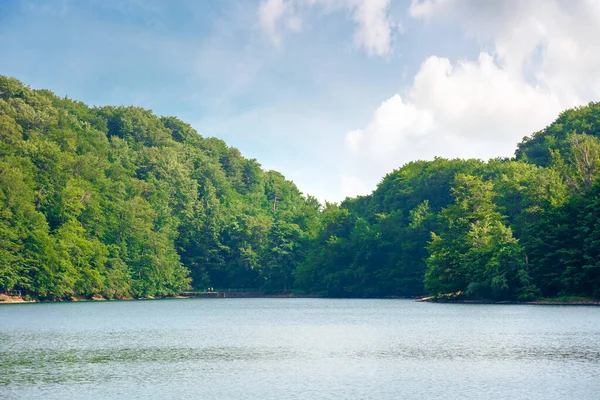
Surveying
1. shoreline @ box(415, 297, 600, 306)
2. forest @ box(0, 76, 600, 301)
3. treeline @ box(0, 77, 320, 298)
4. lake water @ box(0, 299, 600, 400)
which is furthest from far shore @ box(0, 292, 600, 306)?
lake water @ box(0, 299, 600, 400)

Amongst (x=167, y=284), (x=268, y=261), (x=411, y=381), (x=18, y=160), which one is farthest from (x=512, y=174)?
(x=411, y=381)

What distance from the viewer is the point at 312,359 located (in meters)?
41.1

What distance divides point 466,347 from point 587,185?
5823 centimetres

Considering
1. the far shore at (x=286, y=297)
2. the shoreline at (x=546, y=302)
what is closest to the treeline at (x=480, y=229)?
the shoreline at (x=546, y=302)

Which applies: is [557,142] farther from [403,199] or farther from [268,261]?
[268,261]

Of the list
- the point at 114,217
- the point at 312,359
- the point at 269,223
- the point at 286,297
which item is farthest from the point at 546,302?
the point at 269,223

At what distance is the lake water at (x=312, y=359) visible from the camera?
102ft

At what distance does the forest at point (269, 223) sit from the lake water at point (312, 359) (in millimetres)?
26522

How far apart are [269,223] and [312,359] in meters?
137

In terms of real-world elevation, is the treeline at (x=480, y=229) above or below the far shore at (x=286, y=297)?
above

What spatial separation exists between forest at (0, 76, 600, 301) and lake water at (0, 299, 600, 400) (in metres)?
26.5

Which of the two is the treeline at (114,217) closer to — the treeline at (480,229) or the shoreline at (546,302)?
the treeline at (480,229)

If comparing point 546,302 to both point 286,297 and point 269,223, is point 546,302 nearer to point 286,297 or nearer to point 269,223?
point 286,297

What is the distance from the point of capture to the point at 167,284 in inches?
6078
